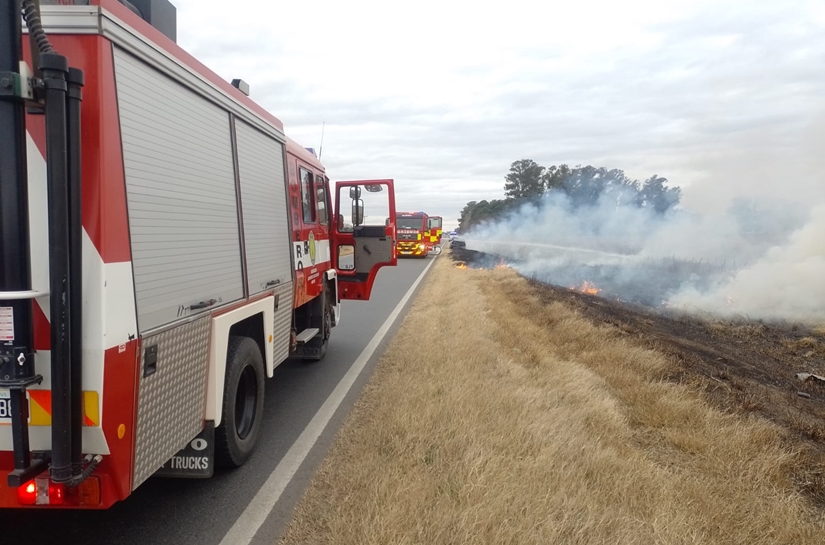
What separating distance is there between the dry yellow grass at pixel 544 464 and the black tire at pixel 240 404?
644 millimetres

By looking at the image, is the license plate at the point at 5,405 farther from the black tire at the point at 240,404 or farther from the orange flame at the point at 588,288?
the orange flame at the point at 588,288

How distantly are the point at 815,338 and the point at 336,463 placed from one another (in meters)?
12.4

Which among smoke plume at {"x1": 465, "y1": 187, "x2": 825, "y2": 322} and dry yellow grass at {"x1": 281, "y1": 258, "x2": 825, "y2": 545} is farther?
smoke plume at {"x1": 465, "y1": 187, "x2": 825, "y2": 322}

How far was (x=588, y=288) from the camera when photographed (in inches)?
867

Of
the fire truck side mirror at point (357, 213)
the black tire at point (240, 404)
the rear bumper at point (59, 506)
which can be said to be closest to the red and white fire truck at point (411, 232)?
the fire truck side mirror at point (357, 213)

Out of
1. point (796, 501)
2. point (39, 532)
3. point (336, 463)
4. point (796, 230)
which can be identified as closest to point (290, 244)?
point (336, 463)

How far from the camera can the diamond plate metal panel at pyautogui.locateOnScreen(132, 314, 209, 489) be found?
112 inches

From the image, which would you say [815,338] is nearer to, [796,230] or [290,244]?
[290,244]

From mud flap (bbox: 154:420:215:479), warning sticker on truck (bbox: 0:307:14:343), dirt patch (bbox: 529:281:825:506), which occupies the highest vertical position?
warning sticker on truck (bbox: 0:307:14:343)

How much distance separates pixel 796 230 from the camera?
24.1 m

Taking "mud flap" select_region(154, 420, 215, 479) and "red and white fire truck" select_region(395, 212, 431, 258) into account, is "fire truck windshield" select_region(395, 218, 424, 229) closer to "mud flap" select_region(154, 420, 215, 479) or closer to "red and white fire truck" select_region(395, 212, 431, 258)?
"red and white fire truck" select_region(395, 212, 431, 258)

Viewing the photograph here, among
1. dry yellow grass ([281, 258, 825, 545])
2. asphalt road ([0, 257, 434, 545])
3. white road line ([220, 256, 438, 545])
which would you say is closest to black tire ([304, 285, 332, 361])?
white road line ([220, 256, 438, 545])

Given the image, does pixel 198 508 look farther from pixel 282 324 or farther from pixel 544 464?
pixel 544 464

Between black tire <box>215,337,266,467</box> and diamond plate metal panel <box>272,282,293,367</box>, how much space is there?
38 cm
